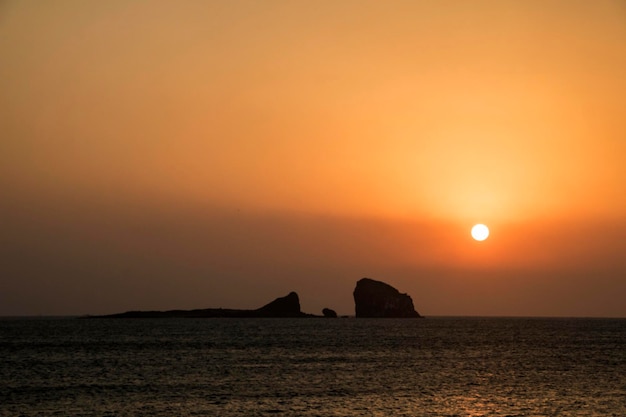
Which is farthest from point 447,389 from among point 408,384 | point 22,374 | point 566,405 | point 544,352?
point 544,352

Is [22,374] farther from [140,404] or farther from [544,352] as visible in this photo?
[544,352]

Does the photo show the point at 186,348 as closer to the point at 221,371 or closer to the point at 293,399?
the point at 221,371

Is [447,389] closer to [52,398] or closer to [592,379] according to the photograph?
[592,379]

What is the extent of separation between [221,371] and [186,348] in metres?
40.9

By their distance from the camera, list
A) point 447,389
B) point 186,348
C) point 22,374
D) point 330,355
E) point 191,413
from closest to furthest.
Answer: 1. point 191,413
2. point 447,389
3. point 22,374
4. point 330,355
5. point 186,348

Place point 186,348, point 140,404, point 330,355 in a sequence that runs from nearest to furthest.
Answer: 1. point 140,404
2. point 330,355
3. point 186,348

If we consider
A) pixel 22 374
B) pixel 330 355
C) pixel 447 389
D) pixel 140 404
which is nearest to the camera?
pixel 140 404

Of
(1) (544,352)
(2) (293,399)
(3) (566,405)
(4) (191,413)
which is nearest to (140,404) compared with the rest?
(4) (191,413)

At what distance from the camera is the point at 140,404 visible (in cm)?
5906

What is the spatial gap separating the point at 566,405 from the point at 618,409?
3.92 m

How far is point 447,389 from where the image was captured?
69750 mm

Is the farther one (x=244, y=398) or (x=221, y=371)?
(x=221, y=371)

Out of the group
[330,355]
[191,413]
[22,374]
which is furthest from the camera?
[330,355]

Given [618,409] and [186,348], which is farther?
[186,348]
